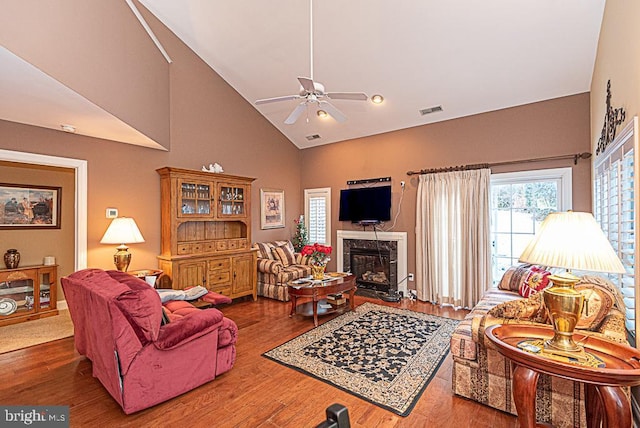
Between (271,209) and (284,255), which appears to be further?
(271,209)

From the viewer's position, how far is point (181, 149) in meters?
4.95

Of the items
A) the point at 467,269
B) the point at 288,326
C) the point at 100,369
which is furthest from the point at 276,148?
the point at 100,369

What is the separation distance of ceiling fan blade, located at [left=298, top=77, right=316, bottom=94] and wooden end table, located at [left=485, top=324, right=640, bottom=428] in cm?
250

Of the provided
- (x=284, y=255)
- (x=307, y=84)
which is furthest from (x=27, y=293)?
(x=307, y=84)

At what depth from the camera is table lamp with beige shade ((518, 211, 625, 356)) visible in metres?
1.67

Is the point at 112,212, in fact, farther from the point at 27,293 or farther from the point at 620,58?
the point at 620,58

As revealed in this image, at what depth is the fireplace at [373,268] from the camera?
5727mm

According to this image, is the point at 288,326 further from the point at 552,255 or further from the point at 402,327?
the point at 552,255

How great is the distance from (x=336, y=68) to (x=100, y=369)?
4.53 metres

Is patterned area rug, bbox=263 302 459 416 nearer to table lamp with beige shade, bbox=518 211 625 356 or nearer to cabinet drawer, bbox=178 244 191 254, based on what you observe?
table lamp with beige shade, bbox=518 211 625 356

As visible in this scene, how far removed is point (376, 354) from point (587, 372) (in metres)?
1.98

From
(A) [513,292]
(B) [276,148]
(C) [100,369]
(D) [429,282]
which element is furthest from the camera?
(B) [276,148]

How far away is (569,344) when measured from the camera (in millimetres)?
1723

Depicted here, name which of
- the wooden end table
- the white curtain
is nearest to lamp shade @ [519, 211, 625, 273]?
the wooden end table
